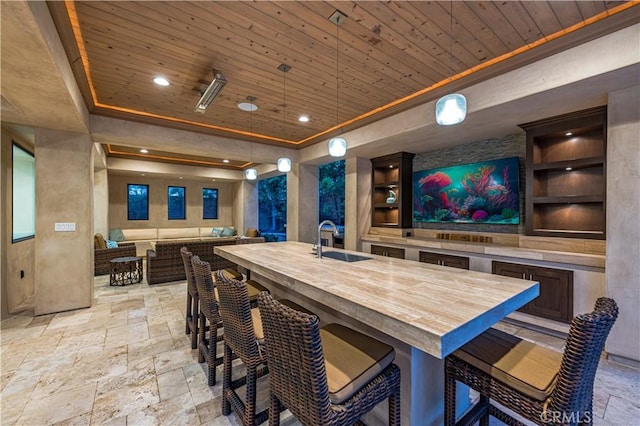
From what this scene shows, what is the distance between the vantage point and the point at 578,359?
1073 mm

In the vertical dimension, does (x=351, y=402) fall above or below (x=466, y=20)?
below

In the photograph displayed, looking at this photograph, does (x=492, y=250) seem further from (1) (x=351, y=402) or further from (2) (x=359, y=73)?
(1) (x=351, y=402)

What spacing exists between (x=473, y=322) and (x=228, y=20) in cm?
264

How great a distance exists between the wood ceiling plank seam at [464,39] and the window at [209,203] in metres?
9.49

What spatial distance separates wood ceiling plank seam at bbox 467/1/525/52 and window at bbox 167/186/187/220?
9.85 meters

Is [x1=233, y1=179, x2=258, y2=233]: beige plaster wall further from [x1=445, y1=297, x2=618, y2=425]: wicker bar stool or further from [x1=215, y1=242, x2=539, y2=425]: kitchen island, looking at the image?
[x1=445, y1=297, x2=618, y2=425]: wicker bar stool

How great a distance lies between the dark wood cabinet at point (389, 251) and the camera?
16.1 feet

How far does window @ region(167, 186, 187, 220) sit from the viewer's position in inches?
375

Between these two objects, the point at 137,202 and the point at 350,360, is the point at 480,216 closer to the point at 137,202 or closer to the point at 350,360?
the point at 350,360

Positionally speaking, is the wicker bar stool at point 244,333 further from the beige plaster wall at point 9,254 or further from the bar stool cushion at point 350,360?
the beige plaster wall at point 9,254

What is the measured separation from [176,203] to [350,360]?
990cm

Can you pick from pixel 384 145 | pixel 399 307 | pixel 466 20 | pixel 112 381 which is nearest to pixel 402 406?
pixel 399 307

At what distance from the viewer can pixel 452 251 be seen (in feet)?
13.5

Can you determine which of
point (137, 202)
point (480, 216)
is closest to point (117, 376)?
point (480, 216)
